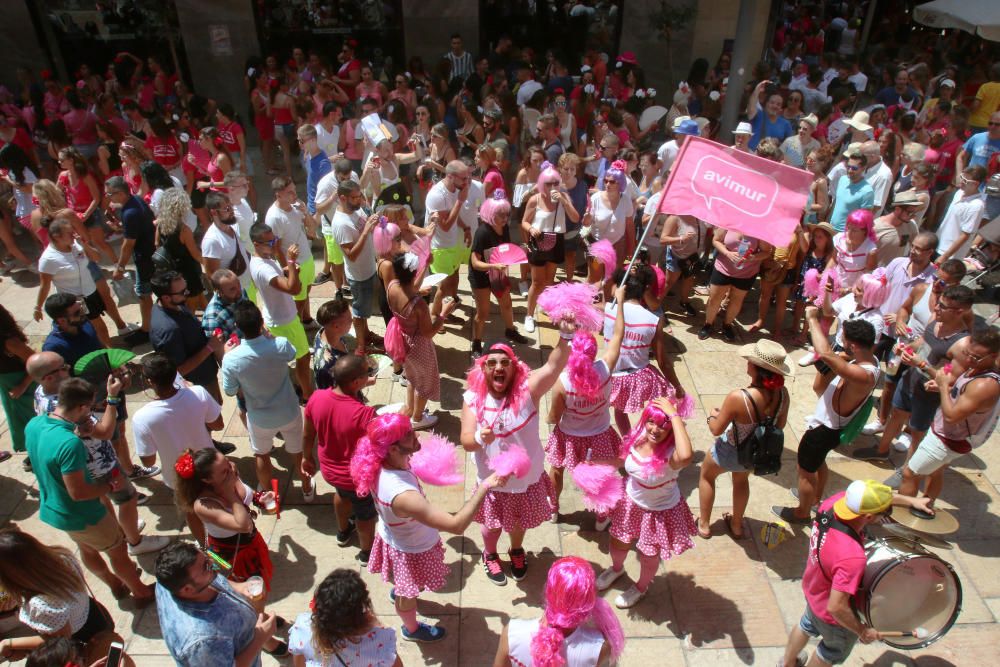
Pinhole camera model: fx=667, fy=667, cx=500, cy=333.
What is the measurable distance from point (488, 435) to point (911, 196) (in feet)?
17.2

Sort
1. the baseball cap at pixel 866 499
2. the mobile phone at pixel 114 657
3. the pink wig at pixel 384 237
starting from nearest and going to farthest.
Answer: the mobile phone at pixel 114 657 < the baseball cap at pixel 866 499 < the pink wig at pixel 384 237

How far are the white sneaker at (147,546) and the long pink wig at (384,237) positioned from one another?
276 cm

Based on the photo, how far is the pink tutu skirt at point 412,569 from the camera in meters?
3.80

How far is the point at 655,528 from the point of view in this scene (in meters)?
4.05

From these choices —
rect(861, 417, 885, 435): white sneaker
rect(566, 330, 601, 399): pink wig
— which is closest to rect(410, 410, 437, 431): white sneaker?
rect(566, 330, 601, 399): pink wig

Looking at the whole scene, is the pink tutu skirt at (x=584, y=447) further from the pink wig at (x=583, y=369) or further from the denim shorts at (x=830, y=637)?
the denim shorts at (x=830, y=637)

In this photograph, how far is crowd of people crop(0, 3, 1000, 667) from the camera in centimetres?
334

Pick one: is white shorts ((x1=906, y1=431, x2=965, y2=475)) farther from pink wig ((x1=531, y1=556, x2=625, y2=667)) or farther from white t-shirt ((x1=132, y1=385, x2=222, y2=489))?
white t-shirt ((x1=132, y1=385, x2=222, y2=489))

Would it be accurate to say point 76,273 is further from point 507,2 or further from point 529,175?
point 507,2

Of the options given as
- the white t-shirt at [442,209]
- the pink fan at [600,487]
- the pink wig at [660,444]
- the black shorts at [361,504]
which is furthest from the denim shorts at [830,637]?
the white t-shirt at [442,209]

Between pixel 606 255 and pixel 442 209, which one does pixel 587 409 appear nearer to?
pixel 606 255

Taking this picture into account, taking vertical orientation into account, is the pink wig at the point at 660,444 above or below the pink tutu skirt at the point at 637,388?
above

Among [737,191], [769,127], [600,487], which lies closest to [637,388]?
[600,487]

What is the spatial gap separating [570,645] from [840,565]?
1433 millimetres
